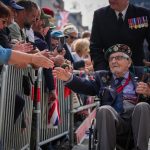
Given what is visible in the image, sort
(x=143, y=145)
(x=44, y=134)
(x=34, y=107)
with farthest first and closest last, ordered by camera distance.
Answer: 1. (x=44, y=134)
2. (x=34, y=107)
3. (x=143, y=145)

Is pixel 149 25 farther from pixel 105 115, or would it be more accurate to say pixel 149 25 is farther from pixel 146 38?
pixel 105 115

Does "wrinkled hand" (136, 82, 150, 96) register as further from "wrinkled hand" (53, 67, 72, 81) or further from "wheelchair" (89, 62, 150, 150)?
"wrinkled hand" (53, 67, 72, 81)

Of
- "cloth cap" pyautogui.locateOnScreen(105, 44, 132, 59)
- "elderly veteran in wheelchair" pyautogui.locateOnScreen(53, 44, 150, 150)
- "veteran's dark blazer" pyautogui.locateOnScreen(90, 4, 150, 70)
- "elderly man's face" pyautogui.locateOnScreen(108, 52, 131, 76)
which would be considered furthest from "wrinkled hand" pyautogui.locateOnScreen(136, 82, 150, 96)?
"veteran's dark blazer" pyautogui.locateOnScreen(90, 4, 150, 70)

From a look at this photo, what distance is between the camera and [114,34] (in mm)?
5277

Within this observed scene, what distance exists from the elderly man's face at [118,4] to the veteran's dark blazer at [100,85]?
779 mm

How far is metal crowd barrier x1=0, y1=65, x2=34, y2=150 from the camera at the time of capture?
409cm

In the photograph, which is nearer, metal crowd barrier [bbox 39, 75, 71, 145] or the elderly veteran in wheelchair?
the elderly veteran in wheelchair

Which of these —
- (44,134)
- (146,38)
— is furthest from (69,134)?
(146,38)

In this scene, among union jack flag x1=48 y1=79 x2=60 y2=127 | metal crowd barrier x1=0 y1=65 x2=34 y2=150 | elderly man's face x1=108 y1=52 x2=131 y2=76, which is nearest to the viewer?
metal crowd barrier x1=0 y1=65 x2=34 y2=150

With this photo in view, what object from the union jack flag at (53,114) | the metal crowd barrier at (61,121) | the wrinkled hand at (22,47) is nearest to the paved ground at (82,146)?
the metal crowd barrier at (61,121)

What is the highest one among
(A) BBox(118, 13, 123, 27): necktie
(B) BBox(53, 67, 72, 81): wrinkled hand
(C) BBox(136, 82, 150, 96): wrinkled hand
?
(A) BBox(118, 13, 123, 27): necktie

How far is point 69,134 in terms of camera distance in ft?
21.0

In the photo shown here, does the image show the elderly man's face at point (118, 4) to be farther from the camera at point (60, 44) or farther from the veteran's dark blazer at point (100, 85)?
the camera at point (60, 44)

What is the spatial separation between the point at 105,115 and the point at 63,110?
6.20ft
